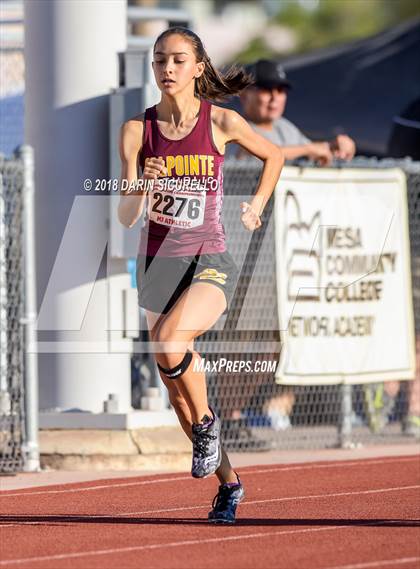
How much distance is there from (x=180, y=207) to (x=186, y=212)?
0.13 ft

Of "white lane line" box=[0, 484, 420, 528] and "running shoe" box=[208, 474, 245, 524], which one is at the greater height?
"running shoe" box=[208, 474, 245, 524]

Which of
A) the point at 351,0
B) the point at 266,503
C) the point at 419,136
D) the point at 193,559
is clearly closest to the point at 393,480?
the point at 266,503

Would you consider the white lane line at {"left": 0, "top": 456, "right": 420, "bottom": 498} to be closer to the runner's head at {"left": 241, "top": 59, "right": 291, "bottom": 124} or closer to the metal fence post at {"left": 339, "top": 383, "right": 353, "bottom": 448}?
the metal fence post at {"left": 339, "top": 383, "right": 353, "bottom": 448}

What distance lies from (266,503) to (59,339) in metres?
2.77

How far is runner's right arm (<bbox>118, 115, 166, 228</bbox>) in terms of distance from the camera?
7965 millimetres

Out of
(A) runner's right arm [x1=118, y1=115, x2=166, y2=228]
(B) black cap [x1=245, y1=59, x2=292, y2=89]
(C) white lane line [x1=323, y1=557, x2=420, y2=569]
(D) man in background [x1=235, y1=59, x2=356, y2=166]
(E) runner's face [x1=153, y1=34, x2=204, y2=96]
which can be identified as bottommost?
(C) white lane line [x1=323, y1=557, x2=420, y2=569]

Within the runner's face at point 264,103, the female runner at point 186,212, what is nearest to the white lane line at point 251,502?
the female runner at point 186,212

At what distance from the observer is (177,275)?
26.2 feet

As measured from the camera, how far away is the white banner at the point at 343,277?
11922 mm

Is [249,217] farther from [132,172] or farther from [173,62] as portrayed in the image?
[173,62]

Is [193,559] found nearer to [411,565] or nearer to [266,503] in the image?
[411,565]

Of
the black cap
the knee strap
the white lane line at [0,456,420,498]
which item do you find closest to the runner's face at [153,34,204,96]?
the knee strap

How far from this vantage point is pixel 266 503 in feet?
29.0

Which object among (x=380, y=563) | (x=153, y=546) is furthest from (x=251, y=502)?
(x=380, y=563)
